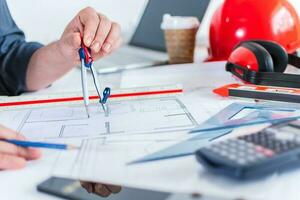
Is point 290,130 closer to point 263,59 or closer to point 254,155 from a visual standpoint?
point 254,155

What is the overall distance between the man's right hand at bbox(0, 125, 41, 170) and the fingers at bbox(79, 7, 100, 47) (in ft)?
0.81

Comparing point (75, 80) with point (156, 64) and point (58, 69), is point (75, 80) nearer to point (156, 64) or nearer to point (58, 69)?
point (58, 69)

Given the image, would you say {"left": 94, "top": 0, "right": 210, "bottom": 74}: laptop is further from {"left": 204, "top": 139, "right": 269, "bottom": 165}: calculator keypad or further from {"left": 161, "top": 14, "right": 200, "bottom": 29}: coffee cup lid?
{"left": 204, "top": 139, "right": 269, "bottom": 165}: calculator keypad

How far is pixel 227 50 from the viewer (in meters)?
0.95

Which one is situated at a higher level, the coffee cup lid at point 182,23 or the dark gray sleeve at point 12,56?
the coffee cup lid at point 182,23

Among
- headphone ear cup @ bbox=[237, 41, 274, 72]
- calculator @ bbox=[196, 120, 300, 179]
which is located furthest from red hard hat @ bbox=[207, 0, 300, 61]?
calculator @ bbox=[196, 120, 300, 179]

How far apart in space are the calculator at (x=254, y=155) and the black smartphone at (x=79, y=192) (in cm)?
7

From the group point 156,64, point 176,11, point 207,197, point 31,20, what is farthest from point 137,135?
point 31,20

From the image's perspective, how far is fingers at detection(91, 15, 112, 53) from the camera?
697mm

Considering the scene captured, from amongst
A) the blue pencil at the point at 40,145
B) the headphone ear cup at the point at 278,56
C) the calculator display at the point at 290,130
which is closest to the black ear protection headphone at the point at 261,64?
the headphone ear cup at the point at 278,56

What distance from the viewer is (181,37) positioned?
1018 mm

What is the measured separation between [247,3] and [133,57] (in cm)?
33

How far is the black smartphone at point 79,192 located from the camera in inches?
15.9

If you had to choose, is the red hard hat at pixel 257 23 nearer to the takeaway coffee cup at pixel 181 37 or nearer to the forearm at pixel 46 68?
the takeaway coffee cup at pixel 181 37
